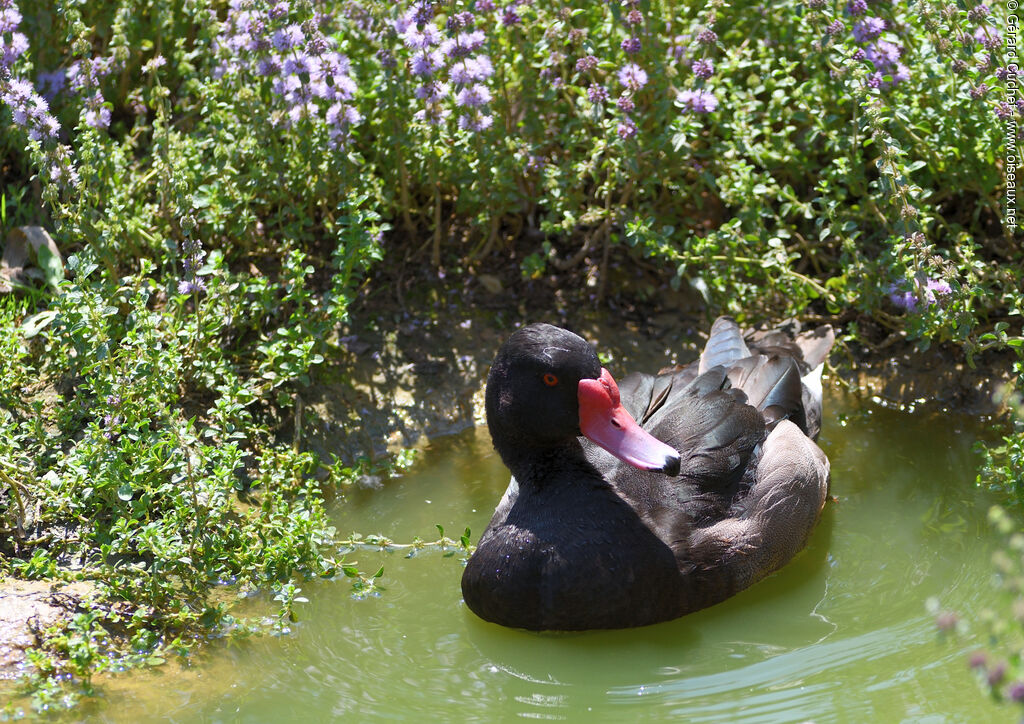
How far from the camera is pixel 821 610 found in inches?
182

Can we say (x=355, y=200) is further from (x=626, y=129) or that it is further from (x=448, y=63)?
(x=626, y=129)

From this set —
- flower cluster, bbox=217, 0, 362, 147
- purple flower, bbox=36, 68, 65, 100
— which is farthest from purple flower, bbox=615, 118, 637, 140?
purple flower, bbox=36, 68, 65, 100

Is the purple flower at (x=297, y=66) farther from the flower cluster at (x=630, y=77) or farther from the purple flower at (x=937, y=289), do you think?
the purple flower at (x=937, y=289)

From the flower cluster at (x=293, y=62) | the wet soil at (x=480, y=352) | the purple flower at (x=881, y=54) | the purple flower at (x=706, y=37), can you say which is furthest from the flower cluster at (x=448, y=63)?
the purple flower at (x=881, y=54)

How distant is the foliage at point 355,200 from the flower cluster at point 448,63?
0.02 metres

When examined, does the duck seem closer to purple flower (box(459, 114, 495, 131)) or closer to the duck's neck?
the duck's neck

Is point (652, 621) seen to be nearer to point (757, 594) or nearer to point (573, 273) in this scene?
point (757, 594)

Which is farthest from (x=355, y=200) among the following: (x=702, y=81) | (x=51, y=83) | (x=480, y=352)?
(x=51, y=83)

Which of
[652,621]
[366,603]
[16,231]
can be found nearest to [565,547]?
[652,621]

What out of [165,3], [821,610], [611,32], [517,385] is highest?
[165,3]

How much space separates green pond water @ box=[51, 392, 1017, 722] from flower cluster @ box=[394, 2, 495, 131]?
2.07 metres

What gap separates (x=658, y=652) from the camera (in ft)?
14.5

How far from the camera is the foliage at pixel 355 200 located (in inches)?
193

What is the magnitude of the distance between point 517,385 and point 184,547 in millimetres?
1486
